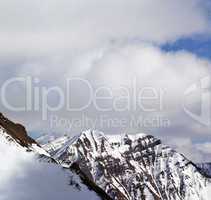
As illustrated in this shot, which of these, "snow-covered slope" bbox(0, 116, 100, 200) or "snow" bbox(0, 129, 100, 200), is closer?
"snow" bbox(0, 129, 100, 200)

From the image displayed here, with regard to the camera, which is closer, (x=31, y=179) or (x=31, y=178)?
(x=31, y=179)

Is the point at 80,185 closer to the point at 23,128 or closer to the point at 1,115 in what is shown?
the point at 1,115

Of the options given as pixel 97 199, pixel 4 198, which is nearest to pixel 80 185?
pixel 97 199

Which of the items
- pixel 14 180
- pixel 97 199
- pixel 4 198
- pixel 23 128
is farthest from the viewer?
pixel 23 128

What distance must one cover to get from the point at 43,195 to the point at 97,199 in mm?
17143

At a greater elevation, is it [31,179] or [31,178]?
[31,178]

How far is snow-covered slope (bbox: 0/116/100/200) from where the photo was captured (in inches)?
4550

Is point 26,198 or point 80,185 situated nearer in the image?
point 26,198

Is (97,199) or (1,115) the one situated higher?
(1,115)

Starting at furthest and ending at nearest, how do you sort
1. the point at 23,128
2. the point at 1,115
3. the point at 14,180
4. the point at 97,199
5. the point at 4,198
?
the point at 23,128
the point at 1,115
the point at 97,199
the point at 14,180
the point at 4,198

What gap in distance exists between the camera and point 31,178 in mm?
122125

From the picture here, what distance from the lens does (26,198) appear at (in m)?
114

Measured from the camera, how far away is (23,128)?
191000 mm

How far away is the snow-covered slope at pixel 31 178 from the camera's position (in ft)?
379
